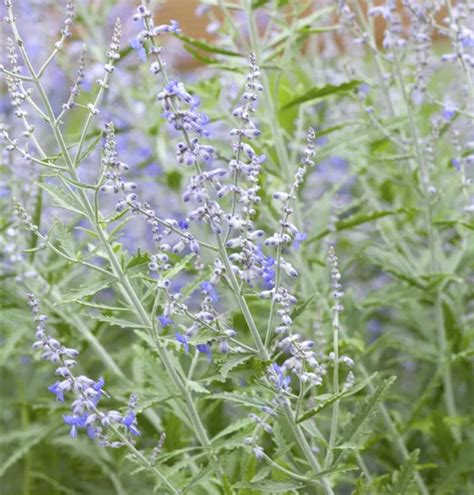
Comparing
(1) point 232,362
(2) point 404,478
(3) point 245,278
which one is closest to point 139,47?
(3) point 245,278

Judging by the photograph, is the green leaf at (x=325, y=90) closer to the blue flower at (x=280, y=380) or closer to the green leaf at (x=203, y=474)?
the blue flower at (x=280, y=380)

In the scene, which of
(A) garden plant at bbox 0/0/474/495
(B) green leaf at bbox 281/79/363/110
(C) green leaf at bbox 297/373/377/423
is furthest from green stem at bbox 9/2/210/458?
(B) green leaf at bbox 281/79/363/110

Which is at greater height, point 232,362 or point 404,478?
point 232,362

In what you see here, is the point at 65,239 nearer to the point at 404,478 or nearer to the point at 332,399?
the point at 332,399

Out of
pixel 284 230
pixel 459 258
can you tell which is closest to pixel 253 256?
pixel 284 230

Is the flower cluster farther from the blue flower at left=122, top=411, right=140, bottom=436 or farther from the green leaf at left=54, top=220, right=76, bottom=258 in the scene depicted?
the green leaf at left=54, top=220, right=76, bottom=258

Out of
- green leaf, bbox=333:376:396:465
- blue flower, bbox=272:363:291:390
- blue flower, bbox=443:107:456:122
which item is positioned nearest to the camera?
blue flower, bbox=272:363:291:390

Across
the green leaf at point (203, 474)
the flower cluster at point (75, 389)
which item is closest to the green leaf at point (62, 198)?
the flower cluster at point (75, 389)

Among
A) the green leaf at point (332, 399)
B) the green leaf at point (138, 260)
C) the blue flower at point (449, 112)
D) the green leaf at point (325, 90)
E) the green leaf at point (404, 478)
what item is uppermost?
the green leaf at point (325, 90)

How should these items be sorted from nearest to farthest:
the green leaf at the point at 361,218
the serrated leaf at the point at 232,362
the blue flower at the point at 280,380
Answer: the serrated leaf at the point at 232,362, the blue flower at the point at 280,380, the green leaf at the point at 361,218

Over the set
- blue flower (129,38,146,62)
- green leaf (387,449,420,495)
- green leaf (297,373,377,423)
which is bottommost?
green leaf (387,449,420,495)

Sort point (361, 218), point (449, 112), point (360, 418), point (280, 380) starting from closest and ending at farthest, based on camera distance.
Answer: point (280, 380) → point (360, 418) → point (449, 112) → point (361, 218)

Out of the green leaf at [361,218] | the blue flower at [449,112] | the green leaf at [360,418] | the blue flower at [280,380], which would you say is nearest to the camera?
the blue flower at [280,380]

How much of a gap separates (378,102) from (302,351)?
372cm
